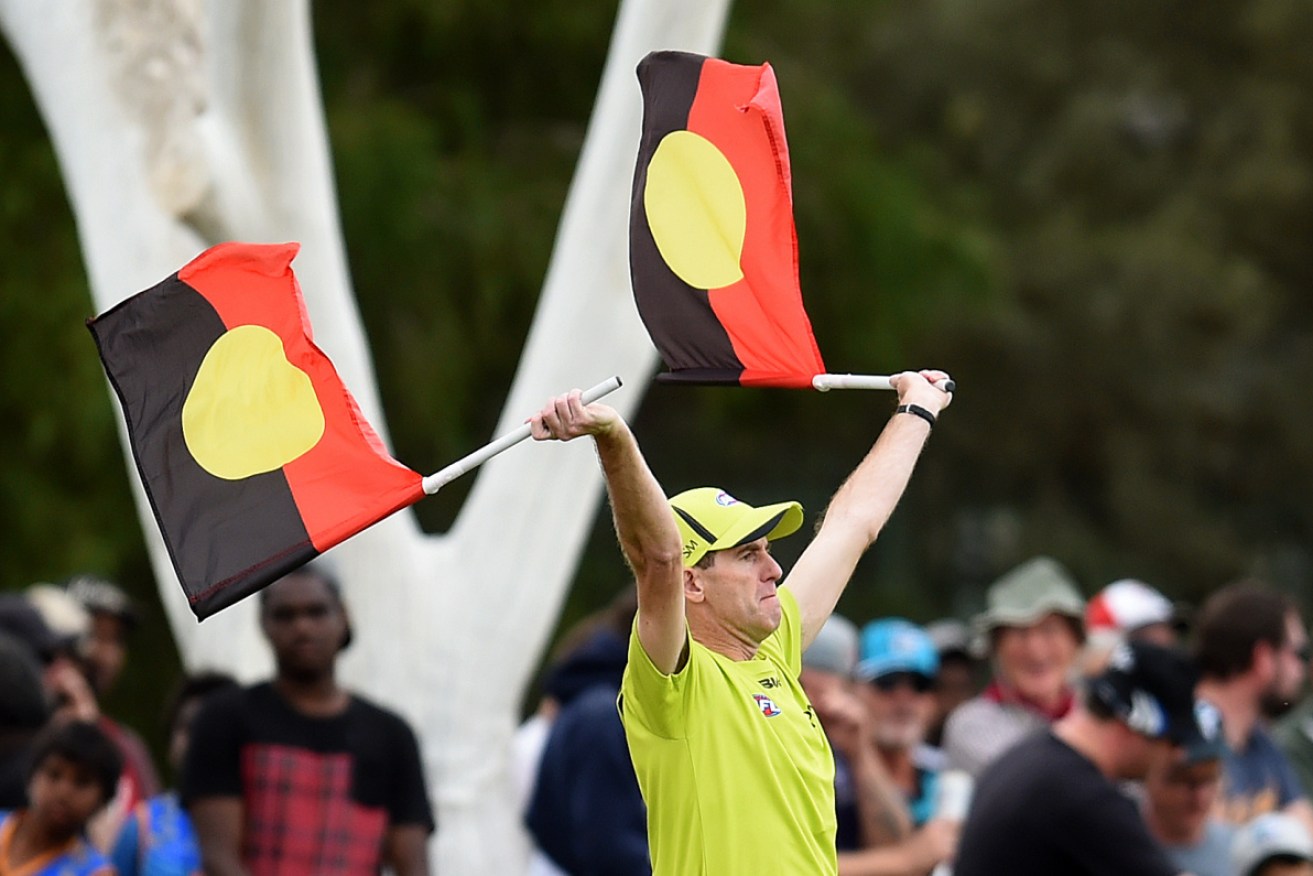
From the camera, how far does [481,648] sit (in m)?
8.12

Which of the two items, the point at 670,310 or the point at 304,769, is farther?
the point at 304,769

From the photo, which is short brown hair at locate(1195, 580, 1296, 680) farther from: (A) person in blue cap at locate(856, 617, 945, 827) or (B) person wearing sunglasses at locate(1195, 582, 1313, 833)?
(A) person in blue cap at locate(856, 617, 945, 827)

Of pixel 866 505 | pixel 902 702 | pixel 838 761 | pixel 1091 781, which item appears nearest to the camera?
pixel 866 505

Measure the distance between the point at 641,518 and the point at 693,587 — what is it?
0.51 metres

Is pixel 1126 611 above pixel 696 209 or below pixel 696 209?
below

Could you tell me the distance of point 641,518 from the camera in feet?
12.3

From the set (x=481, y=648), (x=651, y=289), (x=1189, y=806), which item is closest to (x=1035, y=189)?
(x=481, y=648)

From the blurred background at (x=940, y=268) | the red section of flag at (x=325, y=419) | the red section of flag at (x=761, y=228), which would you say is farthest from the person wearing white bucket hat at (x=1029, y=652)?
the blurred background at (x=940, y=268)

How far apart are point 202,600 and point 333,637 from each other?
6.32 ft

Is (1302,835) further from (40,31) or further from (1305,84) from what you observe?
(1305,84)

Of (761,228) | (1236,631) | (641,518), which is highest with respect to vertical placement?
(761,228)

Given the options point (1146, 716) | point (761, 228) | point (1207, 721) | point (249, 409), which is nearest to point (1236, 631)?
point (1207, 721)

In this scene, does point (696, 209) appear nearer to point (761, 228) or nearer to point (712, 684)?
point (761, 228)

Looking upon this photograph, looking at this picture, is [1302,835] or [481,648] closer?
[1302,835]
